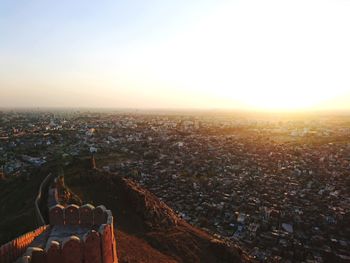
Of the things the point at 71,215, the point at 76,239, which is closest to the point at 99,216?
the point at 71,215

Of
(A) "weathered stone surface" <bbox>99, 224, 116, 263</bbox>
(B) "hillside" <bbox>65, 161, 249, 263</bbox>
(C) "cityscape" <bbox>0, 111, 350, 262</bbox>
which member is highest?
(A) "weathered stone surface" <bbox>99, 224, 116, 263</bbox>

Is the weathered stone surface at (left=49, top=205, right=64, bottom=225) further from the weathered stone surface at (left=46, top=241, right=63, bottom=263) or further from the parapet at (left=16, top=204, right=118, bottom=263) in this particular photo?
the weathered stone surface at (left=46, top=241, right=63, bottom=263)

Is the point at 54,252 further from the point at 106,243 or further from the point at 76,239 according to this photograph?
the point at 106,243

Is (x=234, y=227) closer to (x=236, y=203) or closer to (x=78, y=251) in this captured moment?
(x=236, y=203)

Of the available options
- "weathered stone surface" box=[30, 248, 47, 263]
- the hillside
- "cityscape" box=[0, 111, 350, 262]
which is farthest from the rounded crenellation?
"cityscape" box=[0, 111, 350, 262]

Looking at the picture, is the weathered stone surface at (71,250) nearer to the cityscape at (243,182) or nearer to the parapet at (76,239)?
the parapet at (76,239)

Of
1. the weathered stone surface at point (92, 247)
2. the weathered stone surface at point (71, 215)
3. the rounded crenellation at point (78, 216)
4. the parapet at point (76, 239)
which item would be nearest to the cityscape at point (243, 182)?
the rounded crenellation at point (78, 216)
